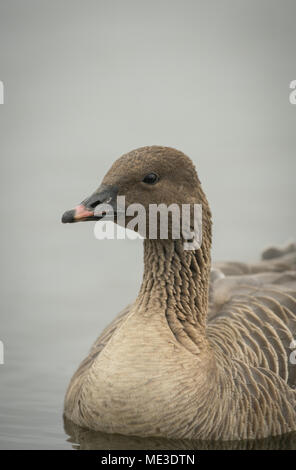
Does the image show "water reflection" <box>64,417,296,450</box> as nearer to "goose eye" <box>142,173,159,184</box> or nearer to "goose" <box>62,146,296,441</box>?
"goose" <box>62,146,296,441</box>

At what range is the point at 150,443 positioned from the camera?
7.42 metres

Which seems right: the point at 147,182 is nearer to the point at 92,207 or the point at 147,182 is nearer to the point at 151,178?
the point at 151,178

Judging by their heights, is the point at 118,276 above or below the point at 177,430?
above

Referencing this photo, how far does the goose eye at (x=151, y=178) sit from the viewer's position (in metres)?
7.65

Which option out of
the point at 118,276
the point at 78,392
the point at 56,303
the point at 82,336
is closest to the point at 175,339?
the point at 78,392

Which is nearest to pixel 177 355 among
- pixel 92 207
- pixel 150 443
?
pixel 150 443

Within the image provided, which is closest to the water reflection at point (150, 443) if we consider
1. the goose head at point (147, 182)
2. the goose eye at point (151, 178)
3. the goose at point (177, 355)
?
the goose at point (177, 355)

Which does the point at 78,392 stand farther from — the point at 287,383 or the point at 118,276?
the point at 118,276

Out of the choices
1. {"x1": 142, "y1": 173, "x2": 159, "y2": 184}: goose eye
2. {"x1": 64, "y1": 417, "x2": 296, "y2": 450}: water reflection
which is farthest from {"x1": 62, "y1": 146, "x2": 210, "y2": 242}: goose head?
{"x1": 64, "y1": 417, "x2": 296, "y2": 450}: water reflection

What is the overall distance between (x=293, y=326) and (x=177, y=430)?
1623 mm

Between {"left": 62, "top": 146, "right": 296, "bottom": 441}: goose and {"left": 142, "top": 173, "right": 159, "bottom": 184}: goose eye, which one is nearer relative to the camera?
{"left": 62, "top": 146, "right": 296, "bottom": 441}: goose

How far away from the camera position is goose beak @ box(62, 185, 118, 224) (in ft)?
23.7

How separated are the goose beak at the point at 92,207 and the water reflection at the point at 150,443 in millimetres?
1707

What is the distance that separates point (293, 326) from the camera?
8.42 meters
